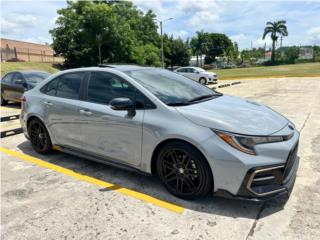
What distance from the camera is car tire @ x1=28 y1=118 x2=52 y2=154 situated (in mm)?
5265

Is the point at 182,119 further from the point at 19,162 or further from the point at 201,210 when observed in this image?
the point at 19,162

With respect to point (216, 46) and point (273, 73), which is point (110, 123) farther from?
point (216, 46)

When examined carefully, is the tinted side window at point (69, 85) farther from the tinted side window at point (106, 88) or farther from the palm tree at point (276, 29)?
the palm tree at point (276, 29)

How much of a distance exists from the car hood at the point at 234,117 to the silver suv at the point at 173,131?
0.04 feet

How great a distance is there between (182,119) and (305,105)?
8.17 metres

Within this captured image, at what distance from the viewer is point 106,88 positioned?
14.3 feet

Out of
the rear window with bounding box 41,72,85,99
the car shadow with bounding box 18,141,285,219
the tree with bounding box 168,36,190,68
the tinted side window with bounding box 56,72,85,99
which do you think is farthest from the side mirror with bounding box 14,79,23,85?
the tree with bounding box 168,36,190,68

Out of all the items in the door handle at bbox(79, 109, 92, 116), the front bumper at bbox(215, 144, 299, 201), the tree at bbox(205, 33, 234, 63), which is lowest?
the front bumper at bbox(215, 144, 299, 201)

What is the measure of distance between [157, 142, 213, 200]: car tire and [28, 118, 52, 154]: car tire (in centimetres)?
242

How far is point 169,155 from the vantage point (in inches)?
143

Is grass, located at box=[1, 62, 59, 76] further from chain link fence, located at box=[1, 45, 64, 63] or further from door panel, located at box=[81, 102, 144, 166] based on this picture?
door panel, located at box=[81, 102, 144, 166]

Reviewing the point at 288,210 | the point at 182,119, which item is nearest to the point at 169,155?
the point at 182,119

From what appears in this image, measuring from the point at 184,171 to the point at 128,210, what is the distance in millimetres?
764

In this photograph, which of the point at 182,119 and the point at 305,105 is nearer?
the point at 182,119
